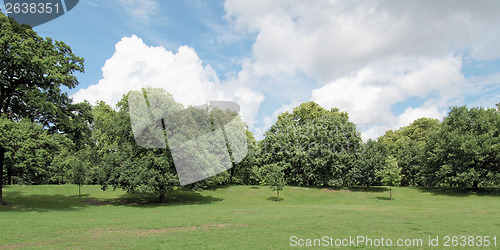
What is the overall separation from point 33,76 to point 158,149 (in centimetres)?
1215

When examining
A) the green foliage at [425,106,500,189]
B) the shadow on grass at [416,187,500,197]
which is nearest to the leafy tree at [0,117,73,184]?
the green foliage at [425,106,500,189]

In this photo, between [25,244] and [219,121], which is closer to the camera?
[25,244]

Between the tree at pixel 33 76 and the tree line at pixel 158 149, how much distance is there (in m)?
0.08

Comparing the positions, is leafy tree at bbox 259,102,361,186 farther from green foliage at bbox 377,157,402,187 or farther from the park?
green foliage at bbox 377,157,402,187

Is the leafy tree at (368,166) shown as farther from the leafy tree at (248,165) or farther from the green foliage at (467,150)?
the leafy tree at (248,165)

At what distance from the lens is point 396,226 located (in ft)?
48.4

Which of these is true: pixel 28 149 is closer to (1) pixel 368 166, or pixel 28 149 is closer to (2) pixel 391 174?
(2) pixel 391 174

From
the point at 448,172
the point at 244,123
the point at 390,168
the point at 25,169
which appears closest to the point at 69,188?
the point at 25,169

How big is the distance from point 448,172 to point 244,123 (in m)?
33.8

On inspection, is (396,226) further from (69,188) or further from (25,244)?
(69,188)

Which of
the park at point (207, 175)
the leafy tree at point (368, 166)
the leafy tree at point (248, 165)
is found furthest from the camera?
the leafy tree at point (248, 165)

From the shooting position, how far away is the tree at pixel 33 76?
22.0 metres

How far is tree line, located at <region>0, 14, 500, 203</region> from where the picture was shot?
22297 mm

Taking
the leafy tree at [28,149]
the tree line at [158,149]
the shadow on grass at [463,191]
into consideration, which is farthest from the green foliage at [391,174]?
the leafy tree at [28,149]
